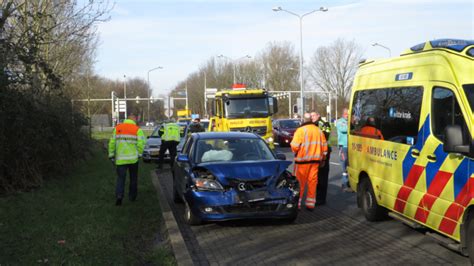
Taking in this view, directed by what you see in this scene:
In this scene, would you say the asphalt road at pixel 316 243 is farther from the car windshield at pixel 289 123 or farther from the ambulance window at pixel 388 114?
the car windshield at pixel 289 123

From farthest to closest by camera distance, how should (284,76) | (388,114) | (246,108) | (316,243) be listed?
(284,76), (246,108), (388,114), (316,243)

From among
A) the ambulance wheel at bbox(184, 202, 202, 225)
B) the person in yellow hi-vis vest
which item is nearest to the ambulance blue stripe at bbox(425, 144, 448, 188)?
the ambulance wheel at bbox(184, 202, 202, 225)

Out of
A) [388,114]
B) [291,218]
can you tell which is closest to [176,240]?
[291,218]

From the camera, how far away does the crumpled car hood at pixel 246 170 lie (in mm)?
7484

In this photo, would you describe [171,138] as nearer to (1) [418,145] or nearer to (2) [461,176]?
(1) [418,145]

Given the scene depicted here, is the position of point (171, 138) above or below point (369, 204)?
above

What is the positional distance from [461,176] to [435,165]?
0.57 m

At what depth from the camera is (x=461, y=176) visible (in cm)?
523

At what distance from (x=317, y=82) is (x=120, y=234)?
70742mm

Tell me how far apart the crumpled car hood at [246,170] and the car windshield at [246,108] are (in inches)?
477

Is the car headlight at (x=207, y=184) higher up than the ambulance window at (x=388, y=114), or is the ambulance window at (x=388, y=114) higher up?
the ambulance window at (x=388, y=114)

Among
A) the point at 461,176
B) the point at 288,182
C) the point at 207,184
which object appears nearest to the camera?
the point at 461,176

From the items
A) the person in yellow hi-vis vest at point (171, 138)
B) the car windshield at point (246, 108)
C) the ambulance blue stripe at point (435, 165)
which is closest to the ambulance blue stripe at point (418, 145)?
the ambulance blue stripe at point (435, 165)

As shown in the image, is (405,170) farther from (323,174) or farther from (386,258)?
(323,174)
